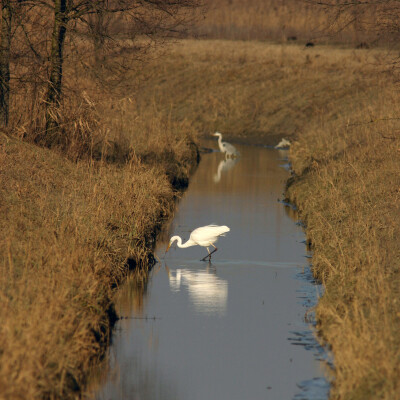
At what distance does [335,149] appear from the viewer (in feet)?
76.3

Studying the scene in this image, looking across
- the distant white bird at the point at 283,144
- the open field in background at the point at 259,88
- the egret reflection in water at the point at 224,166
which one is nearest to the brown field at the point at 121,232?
the egret reflection in water at the point at 224,166

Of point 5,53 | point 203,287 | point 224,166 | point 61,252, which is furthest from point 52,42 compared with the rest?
point 224,166

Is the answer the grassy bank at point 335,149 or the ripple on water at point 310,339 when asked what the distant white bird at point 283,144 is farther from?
the ripple on water at point 310,339

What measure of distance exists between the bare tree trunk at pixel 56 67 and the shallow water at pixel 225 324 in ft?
11.3

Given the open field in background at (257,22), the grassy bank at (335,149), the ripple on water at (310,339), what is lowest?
the ripple on water at (310,339)

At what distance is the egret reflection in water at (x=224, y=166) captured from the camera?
25086mm

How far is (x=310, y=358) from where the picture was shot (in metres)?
8.91

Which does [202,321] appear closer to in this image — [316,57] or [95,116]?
[95,116]

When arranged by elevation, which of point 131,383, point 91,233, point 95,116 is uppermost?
point 95,116

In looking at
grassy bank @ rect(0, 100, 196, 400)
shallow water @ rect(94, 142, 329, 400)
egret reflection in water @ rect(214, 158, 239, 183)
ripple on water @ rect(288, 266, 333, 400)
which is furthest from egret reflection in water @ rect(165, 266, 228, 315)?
egret reflection in water @ rect(214, 158, 239, 183)

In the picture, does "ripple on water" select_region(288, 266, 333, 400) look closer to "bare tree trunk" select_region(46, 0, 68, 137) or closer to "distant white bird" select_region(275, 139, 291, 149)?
"bare tree trunk" select_region(46, 0, 68, 137)

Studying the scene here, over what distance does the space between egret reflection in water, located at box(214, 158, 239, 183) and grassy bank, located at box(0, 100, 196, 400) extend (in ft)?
13.2

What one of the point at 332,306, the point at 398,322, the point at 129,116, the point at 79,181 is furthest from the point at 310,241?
the point at 129,116

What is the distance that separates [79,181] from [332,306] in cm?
741
